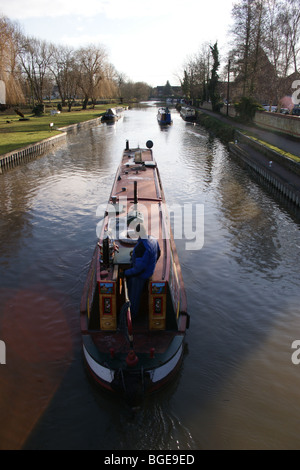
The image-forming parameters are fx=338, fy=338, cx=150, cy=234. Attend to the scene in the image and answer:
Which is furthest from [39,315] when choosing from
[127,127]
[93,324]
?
[127,127]

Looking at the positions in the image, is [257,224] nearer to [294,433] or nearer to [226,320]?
[226,320]

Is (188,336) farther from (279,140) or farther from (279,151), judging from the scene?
(279,140)

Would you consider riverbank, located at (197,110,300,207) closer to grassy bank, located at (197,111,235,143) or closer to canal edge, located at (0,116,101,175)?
grassy bank, located at (197,111,235,143)

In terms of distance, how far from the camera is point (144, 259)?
6.30 m

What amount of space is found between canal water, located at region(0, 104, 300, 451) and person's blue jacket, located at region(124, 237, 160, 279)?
2.25m

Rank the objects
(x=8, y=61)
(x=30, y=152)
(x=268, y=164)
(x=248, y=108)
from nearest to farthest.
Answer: (x=268, y=164), (x=30, y=152), (x=8, y=61), (x=248, y=108)

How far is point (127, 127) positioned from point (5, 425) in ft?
148

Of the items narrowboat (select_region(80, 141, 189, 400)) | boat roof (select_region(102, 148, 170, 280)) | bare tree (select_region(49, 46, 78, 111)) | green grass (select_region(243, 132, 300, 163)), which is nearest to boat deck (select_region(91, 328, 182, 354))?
narrowboat (select_region(80, 141, 189, 400))

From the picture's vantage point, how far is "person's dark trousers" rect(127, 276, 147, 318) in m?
6.57

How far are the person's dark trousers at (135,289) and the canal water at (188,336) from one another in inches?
66.8

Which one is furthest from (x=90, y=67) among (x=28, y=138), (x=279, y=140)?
(x=279, y=140)

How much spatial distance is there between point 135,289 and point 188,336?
7.20ft

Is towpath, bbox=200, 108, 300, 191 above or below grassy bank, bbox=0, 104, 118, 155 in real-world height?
below

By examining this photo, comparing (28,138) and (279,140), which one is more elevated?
(28,138)
